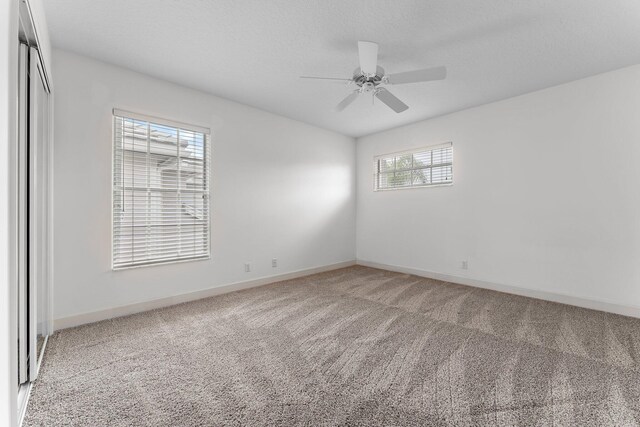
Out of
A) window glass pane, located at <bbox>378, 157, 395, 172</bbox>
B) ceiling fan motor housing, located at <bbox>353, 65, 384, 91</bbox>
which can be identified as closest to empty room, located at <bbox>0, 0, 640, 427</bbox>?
ceiling fan motor housing, located at <bbox>353, 65, 384, 91</bbox>

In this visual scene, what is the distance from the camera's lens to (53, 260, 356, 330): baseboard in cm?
270

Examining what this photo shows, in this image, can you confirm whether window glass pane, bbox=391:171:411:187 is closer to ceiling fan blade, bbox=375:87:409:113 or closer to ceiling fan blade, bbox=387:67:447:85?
ceiling fan blade, bbox=375:87:409:113

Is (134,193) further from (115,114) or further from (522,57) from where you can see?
(522,57)

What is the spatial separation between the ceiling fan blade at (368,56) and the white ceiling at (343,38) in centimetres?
25

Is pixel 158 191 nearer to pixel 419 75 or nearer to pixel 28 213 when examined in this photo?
pixel 28 213

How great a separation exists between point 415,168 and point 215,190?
3382 mm

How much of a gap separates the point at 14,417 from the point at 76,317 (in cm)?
178

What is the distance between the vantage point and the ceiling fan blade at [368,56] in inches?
85.7

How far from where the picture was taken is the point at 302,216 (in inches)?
190

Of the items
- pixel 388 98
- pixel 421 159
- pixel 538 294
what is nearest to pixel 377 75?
pixel 388 98

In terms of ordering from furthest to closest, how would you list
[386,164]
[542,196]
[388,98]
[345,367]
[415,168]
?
[386,164] < [415,168] < [542,196] < [388,98] < [345,367]

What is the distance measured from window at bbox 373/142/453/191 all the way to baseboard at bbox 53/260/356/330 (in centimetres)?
225

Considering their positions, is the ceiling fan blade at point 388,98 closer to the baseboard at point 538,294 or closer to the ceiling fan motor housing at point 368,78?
the ceiling fan motor housing at point 368,78

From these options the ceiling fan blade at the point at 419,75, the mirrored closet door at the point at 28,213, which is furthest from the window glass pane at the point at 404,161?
the mirrored closet door at the point at 28,213
